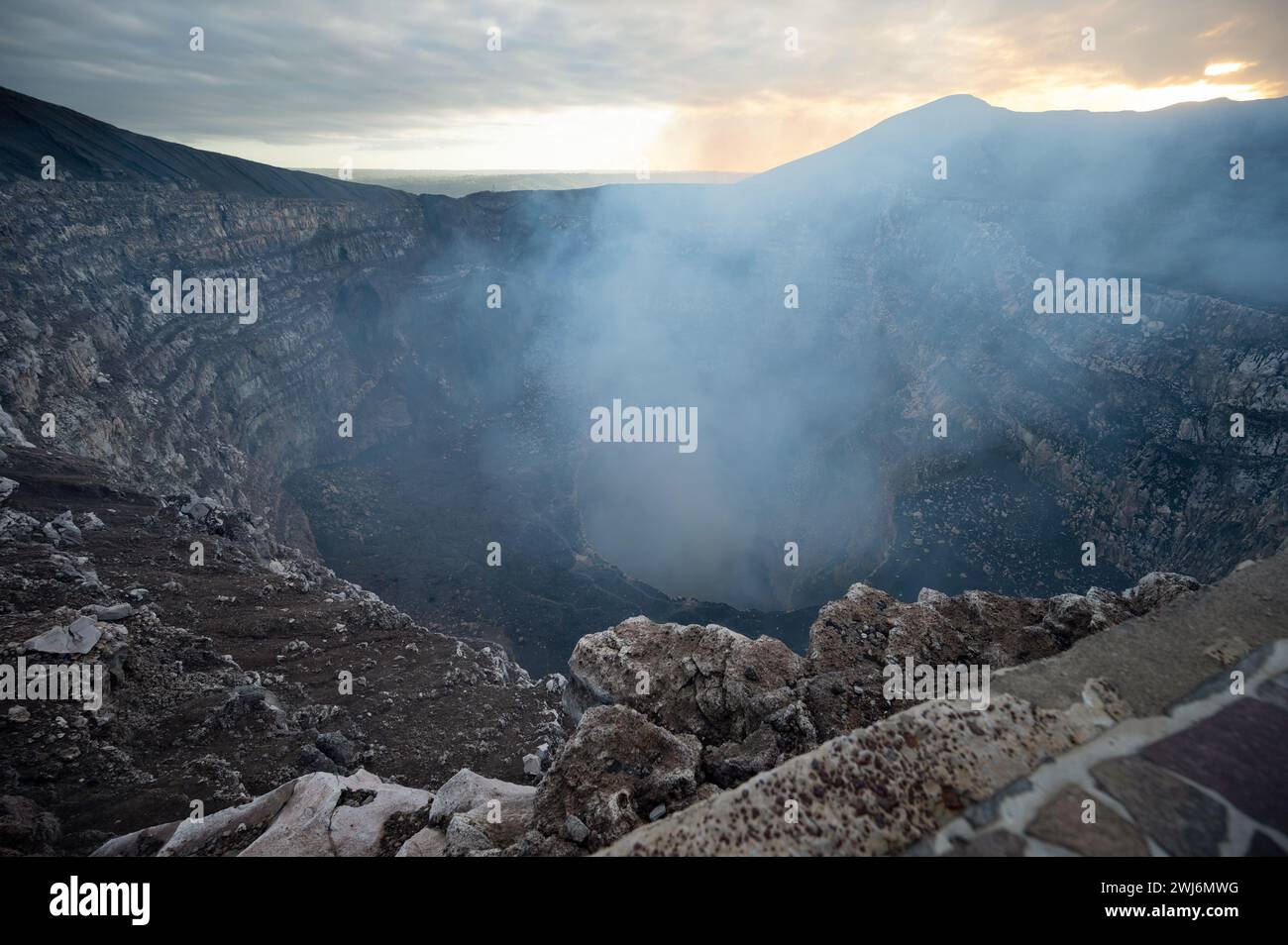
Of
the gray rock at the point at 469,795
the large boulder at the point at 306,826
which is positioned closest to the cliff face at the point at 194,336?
the large boulder at the point at 306,826

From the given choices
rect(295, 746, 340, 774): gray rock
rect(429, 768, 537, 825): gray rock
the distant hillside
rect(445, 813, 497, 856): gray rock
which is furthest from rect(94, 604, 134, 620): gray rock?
the distant hillside

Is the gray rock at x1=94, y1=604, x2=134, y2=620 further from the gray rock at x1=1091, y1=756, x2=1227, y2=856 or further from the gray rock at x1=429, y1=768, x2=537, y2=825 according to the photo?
the gray rock at x1=1091, y1=756, x2=1227, y2=856

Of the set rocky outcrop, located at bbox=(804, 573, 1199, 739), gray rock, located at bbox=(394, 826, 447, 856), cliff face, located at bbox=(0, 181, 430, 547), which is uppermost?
cliff face, located at bbox=(0, 181, 430, 547)

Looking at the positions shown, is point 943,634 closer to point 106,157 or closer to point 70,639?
point 70,639

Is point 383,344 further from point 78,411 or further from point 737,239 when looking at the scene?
point 737,239

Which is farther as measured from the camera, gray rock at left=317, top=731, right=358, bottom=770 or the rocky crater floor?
gray rock at left=317, top=731, right=358, bottom=770

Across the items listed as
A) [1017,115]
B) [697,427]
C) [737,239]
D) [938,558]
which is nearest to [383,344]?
[697,427]
